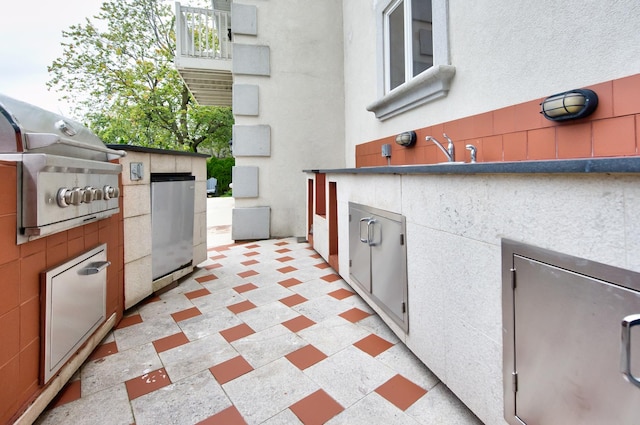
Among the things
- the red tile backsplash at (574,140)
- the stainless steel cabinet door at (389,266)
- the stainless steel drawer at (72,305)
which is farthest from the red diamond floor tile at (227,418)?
the red tile backsplash at (574,140)

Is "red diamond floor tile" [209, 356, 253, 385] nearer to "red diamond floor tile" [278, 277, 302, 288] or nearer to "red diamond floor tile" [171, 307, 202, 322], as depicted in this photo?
"red diamond floor tile" [171, 307, 202, 322]

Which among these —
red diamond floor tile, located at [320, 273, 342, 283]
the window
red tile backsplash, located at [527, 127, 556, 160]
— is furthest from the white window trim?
red diamond floor tile, located at [320, 273, 342, 283]

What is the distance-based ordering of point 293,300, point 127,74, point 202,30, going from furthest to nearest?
point 127,74 → point 202,30 → point 293,300

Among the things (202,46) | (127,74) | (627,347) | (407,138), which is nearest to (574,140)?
(627,347)

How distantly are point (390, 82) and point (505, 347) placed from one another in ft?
9.85

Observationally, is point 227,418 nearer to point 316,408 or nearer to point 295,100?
point 316,408

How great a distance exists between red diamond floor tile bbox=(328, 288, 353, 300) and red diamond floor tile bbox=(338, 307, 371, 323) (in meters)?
0.24

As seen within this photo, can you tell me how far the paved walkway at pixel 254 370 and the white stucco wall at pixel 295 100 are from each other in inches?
90.6

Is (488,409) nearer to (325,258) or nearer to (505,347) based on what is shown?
(505,347)

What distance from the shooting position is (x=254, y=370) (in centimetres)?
139

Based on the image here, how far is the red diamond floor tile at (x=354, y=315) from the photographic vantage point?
1901 millimetres

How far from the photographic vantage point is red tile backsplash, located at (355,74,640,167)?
4.09 feet

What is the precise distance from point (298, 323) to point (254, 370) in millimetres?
495

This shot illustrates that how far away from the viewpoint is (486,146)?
6.38 feet
